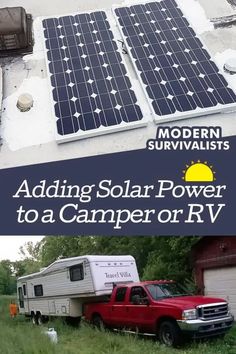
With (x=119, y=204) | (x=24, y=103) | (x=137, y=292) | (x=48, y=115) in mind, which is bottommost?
(x=137, y=292)

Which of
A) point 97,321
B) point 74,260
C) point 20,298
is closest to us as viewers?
point 97,321

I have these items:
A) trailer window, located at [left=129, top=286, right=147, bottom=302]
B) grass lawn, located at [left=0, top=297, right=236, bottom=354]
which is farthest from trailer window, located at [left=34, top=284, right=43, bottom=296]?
trailer window, located at [left=129, top=286, right=147, bottom=302]

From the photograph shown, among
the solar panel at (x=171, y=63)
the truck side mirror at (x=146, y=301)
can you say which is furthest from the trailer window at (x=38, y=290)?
the solar panel at (x=171, y=63)

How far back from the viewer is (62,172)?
5.81 meters

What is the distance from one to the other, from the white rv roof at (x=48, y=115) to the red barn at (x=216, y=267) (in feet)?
12.1

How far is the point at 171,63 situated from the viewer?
7.52 metres

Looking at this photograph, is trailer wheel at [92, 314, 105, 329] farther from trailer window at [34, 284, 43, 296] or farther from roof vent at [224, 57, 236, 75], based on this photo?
roof vent at [224, 57, 236, 75]

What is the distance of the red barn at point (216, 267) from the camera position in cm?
995

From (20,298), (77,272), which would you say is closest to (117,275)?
(77,272)

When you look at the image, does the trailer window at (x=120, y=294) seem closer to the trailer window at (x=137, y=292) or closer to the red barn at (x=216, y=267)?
the trailer window at (x=137, y=292)

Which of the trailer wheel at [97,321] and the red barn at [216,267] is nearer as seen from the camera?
the trailer wheel at [97,321]

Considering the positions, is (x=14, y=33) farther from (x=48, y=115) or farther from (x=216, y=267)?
(x=216, y=267)

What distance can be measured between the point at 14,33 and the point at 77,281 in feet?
16.6

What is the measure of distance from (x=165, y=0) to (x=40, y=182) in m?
5.31
